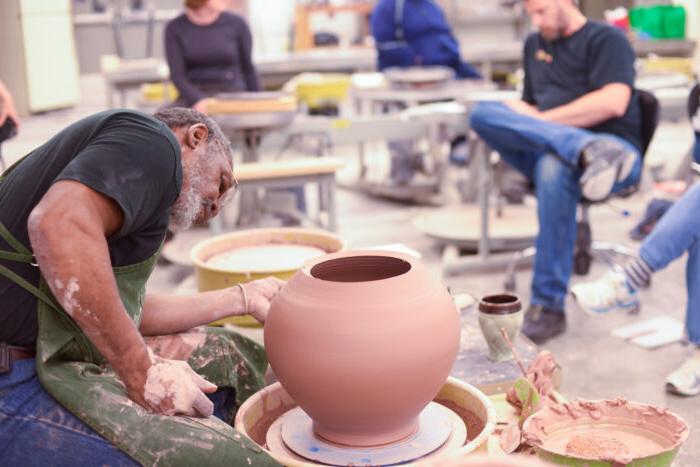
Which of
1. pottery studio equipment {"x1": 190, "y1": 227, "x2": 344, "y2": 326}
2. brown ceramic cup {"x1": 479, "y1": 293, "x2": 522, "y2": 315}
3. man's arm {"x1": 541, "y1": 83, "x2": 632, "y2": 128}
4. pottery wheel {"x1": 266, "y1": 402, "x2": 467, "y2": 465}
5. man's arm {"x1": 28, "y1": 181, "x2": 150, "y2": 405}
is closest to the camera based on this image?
man's arm {"x1": 28, "y1": 181, "x2": 150, "y2": 405}

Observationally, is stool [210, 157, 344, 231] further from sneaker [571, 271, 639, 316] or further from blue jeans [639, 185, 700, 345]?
blue jeans [639, 185, 700, 345]

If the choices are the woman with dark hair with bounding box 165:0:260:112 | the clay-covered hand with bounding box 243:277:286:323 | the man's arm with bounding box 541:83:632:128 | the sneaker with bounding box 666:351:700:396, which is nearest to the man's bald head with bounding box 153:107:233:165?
the clay-covered hand with bounding box 243:277:286:323

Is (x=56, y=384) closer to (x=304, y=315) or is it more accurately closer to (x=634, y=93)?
(x=304, y=315)

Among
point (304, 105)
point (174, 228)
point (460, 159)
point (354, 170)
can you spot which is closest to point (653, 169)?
point (460, 159)

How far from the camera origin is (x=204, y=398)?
157cm

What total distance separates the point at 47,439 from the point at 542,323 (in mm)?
2121

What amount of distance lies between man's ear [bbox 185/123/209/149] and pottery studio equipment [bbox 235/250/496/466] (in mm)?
326

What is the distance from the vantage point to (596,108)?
3.33 m

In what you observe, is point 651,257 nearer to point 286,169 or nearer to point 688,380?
point 688,380

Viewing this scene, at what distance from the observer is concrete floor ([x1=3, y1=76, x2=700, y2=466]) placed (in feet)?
9.01

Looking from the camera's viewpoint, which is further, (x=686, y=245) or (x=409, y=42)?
(x=409, y=42)

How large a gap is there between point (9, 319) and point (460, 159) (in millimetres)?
5352

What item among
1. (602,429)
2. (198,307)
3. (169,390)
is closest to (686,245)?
(602,429)

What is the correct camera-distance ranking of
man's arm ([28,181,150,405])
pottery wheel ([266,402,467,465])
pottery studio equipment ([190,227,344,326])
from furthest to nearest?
pottery studio equipment ([190,227,344,326]) < pottery wheel ([266,402,467,465]) < man's arm ([28,181,150,405])
